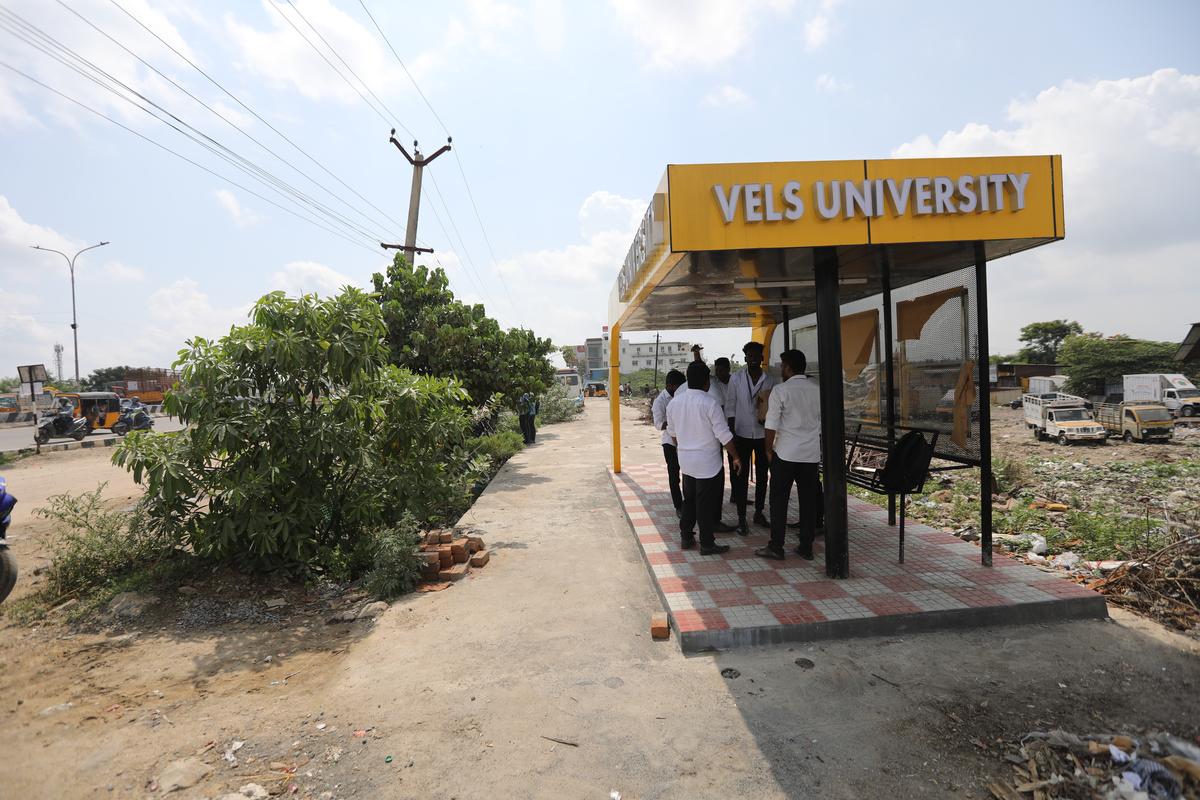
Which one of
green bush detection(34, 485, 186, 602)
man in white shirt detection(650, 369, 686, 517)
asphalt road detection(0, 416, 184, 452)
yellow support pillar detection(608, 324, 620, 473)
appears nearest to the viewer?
green bush detection(34, 485, 186, 602)

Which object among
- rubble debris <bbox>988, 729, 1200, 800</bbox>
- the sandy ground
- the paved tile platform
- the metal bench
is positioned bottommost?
the sandy ground

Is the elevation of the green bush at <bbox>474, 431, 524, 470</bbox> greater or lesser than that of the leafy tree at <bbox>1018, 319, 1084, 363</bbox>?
lesser

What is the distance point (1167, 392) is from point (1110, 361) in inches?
396

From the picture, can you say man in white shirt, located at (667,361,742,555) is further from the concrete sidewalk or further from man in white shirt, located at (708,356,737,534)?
the concrete sidewalk

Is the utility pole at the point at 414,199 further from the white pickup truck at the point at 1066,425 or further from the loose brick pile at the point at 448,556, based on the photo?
the white pickup truck at the point at 1066,425

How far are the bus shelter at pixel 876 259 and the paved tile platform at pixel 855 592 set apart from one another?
1.06 feet

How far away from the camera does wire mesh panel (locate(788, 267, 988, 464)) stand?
16.0ft

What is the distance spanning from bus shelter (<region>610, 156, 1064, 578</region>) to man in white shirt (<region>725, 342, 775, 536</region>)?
839mm

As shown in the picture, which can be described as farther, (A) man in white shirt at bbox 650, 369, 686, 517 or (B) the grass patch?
(A) man in white shirt at bbox 650, 369, 686, 517

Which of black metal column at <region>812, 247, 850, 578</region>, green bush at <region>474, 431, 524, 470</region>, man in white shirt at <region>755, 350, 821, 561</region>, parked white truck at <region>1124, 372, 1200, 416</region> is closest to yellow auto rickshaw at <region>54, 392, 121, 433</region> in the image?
green bush at <region>474, 431, 524, 470</region>

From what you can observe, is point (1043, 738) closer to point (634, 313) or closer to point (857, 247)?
point (857, 247)

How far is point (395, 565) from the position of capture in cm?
539

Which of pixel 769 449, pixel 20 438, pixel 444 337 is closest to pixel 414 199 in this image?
pixel 444 337

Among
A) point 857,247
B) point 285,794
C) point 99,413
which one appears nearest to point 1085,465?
point 857,247
